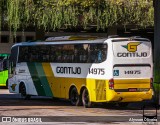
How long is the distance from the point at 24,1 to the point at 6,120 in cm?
1455

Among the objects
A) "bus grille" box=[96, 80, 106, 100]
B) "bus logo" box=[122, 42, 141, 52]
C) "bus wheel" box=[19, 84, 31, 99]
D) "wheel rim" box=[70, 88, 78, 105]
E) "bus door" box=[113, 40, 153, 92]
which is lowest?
"bus wheel" box=[19, 84, 31, 99]

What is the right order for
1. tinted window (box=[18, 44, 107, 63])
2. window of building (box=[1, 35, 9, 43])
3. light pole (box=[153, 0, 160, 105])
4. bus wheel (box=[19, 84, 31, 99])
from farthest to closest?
window of building (box=[1, 35, 9, 43]), bus wheel (box=[19, 84, 31, 99]), light pole (box=[153, 0, 160, 105]), tinted window (box=[18, 44, 107, 63])

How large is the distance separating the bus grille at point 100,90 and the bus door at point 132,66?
1.75 ft

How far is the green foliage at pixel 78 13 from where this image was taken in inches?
1180

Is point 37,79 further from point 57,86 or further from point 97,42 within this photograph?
point 97,42

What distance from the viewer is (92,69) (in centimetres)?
2183

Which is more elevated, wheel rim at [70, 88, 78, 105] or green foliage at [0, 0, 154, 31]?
green foliage at [0, 0, 154, 31]

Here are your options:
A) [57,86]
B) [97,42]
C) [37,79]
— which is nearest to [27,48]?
[37,79]

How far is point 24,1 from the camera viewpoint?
1171 inches

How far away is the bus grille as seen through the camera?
69.1 ft

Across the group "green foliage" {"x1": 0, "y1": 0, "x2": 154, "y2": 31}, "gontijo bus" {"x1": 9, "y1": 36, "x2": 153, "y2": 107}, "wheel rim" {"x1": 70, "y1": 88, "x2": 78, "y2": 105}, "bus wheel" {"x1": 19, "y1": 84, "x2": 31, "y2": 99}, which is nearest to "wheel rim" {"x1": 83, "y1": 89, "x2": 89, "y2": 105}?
Answer: "gontijo bus" {"x1": 9, "y1": 36, "x2": 153, "y2": 107}

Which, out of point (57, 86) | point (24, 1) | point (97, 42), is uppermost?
point (24, 1)

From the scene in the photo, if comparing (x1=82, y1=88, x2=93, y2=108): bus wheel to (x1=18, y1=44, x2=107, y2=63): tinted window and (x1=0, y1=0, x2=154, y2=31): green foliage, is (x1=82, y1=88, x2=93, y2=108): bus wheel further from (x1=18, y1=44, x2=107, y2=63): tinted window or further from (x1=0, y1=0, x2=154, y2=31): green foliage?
(x1=0, y1=0, x2=154, y2=31): green foliage

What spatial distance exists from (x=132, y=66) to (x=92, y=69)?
5.81 feet
